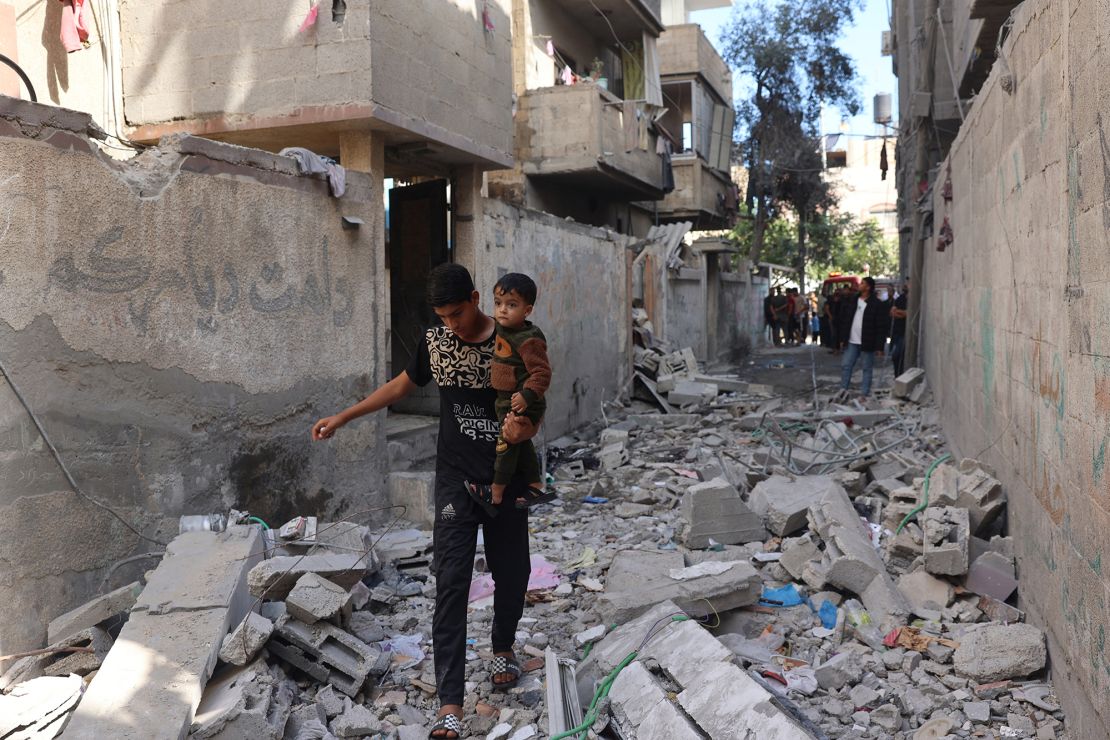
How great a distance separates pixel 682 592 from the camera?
448 centimetres

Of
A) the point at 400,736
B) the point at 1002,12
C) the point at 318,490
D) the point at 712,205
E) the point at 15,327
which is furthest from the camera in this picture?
the point at 712,205

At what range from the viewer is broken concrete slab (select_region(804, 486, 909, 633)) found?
14.6ft

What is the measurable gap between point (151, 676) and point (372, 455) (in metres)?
3.67

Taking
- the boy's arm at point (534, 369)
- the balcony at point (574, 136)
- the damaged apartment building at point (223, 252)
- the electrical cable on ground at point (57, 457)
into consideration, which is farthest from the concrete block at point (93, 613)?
the balcony at point (574, 136)

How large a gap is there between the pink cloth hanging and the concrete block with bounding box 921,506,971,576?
258 inches

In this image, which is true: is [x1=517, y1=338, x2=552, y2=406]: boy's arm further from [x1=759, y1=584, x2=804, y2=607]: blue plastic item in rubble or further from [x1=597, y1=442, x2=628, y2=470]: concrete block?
[x1=597, y1=442, x2=628, y2=470]: concrete block

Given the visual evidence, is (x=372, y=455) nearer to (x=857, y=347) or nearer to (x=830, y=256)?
(x=857, y=347)

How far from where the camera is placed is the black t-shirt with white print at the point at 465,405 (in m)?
3.53

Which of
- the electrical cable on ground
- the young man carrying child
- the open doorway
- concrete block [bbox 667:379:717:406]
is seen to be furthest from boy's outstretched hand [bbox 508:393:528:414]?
concrete block [bbox 667:379:717:406]

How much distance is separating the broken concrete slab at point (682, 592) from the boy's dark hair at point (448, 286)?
187cm

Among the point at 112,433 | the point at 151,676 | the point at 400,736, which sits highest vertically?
the point at 112,433

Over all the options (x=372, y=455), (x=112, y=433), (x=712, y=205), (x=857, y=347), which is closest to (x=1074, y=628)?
(x=112, y=433)

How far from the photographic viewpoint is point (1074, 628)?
3.23 metres

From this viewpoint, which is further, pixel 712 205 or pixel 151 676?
pixel 712 205
